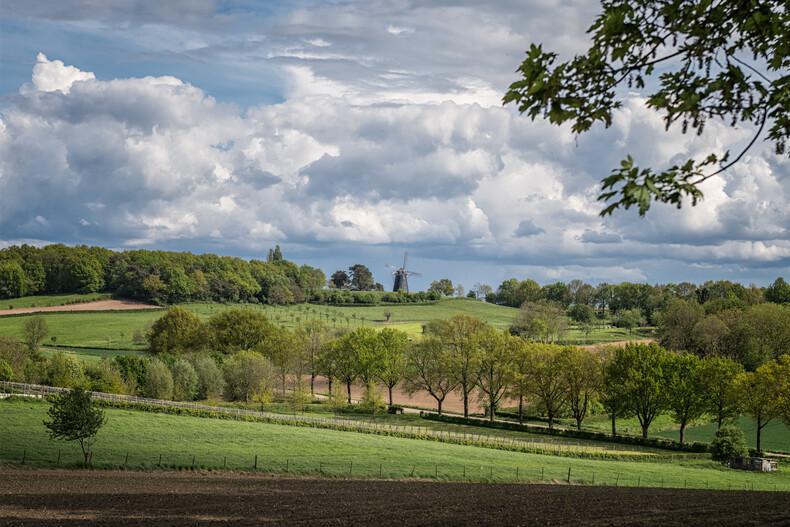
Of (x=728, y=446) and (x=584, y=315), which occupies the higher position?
(x=584, y=315)

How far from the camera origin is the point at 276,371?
10906cm

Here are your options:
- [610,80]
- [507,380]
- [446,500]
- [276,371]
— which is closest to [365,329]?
[276,371]

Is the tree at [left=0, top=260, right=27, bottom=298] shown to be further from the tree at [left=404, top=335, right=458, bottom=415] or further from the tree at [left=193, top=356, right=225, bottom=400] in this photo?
the tree at [left=404, top=335, right=458, bottom=415]

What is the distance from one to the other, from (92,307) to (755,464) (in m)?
144

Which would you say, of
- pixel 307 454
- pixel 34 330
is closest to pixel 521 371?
pixel 307 454

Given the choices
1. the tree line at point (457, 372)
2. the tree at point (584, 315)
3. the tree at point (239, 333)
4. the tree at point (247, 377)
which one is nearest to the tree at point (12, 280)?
the tree line at point (457, 372)

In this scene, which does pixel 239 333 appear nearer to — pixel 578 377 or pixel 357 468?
pixel 578 377

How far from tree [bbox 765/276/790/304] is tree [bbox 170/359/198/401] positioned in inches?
5741

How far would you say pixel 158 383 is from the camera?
89750 millimetres

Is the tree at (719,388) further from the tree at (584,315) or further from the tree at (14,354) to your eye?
the tree at (584,315)

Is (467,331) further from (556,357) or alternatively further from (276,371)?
(276,371)

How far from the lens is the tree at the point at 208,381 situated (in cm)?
9712

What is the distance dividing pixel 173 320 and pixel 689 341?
87209 mm

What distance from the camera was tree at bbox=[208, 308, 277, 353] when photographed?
120 metres
